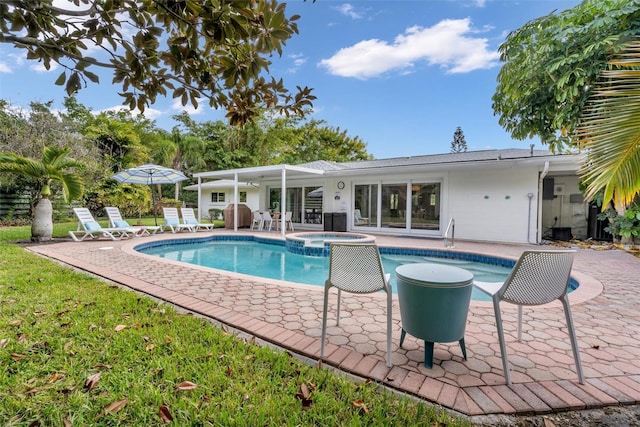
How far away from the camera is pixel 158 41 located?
2.10 m

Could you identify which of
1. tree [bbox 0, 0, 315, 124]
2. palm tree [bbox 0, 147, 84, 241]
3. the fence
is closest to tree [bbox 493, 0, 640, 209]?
tree [bbox 0, 0, 315, 124]

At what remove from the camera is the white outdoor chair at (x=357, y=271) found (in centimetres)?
246

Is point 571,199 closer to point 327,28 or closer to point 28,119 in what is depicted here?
point 327,28

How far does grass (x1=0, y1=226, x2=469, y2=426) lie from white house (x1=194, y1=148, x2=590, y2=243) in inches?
298

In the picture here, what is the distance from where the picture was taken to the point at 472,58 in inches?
578

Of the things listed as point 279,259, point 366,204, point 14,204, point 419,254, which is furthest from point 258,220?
point 14,204

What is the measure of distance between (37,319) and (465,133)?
56.1m

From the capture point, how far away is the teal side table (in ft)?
7.59

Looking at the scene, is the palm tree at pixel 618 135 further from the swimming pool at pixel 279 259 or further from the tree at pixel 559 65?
the swimming pool at pixel 279 259

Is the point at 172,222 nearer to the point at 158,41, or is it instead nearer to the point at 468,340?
the point at 158,41

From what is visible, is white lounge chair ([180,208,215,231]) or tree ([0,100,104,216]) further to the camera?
white lounge chair ([180,208,215,231])

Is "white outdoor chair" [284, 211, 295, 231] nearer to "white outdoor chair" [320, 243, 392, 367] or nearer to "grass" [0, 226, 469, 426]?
"grass" [0, 226, 469, 426]

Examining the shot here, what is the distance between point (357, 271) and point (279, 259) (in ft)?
22.4

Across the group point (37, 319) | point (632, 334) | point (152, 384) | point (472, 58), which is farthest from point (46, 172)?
point (472, 58)
